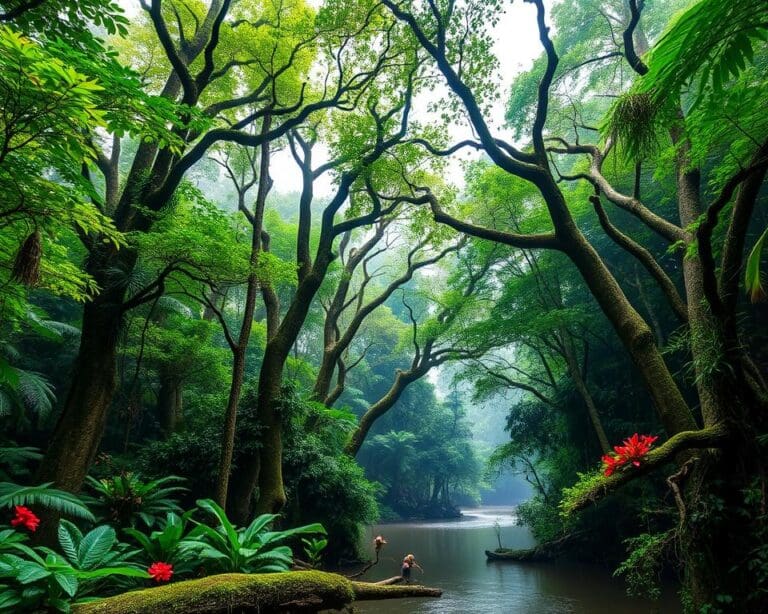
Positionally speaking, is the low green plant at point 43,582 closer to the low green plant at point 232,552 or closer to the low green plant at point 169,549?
the low green plant at point 169,549

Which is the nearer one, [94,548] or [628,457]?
[94,548]

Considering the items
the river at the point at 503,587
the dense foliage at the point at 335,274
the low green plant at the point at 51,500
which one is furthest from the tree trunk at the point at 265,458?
the low green plant at the point at 51,500

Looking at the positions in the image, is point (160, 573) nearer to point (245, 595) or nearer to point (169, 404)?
point (245, 595)

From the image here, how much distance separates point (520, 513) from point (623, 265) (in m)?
7.68

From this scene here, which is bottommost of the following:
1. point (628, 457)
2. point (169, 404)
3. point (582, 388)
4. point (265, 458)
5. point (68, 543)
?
point (68, 543)

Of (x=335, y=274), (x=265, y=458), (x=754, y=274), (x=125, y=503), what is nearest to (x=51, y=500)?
(x=125, y=503)

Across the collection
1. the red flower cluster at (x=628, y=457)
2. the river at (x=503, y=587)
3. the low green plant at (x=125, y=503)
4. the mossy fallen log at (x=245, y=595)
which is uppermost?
the red flower cluster at (x=628, y=457)

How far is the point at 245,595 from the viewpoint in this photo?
2691mm

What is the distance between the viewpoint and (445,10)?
6082 mm

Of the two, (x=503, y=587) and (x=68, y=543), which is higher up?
(x=68, y=543)

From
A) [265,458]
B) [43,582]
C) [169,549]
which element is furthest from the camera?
[265,458]

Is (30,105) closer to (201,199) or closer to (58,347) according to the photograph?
(201,199)

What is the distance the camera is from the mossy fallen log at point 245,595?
8.01 ft

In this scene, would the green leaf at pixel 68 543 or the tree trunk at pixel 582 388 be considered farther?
the tree trunk at pixel 582 388
